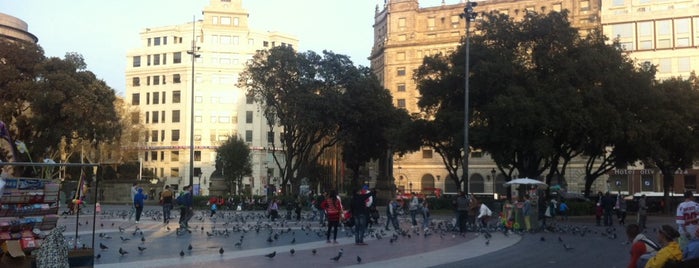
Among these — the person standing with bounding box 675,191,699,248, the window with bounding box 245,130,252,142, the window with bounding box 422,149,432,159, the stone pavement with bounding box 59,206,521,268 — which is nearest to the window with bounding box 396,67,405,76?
the window with bounding box 422,149,432,159

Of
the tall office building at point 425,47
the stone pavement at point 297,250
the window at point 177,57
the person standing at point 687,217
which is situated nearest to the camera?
the person standing at point 687,217

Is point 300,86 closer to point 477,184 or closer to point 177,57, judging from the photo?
point 477,184

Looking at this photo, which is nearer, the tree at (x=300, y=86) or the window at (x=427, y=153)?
the tree at (x=300, y=86)

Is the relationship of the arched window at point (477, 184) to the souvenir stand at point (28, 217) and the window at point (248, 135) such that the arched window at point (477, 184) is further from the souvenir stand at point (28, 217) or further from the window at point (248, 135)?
the souvenir stand at point (28, 217)

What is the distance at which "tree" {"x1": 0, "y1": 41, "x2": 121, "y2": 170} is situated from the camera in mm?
37250

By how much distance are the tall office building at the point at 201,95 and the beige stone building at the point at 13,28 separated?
1311 inches

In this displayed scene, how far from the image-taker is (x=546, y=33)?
37.0 metres

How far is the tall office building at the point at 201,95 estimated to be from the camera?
9006 cm

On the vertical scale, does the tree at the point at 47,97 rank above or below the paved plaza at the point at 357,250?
above

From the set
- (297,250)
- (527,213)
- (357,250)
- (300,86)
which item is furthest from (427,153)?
(297,250)

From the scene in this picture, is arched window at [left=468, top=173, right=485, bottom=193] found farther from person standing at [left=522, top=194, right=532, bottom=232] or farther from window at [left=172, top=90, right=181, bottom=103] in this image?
person standing at [left=522, top=194, right=532, bottom=232]

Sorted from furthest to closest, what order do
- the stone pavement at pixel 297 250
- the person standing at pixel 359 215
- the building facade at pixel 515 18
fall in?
the building facade at pixel 515 18 → the person standing at pixel 359 215 → the stone pavement at pixel 297 250

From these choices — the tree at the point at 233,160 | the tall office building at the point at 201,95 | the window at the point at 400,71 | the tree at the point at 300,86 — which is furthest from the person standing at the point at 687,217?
the tall office building at the point at 201,95

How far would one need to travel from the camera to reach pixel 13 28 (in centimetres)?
5344
